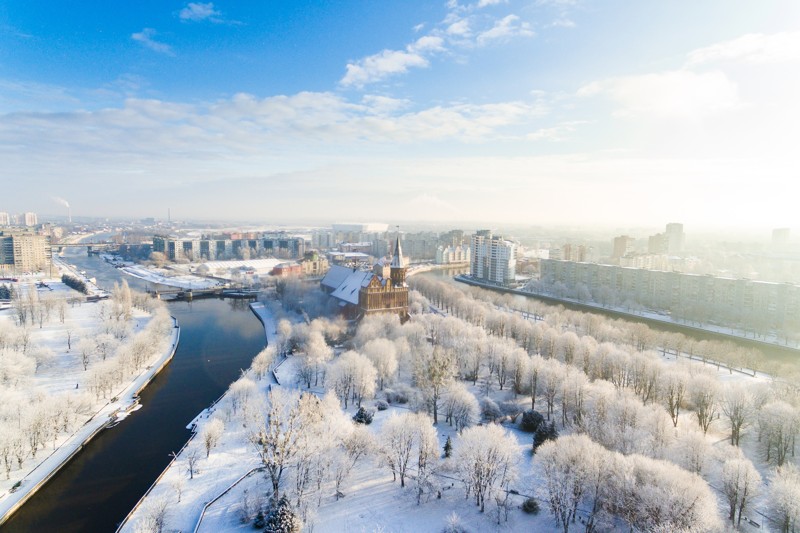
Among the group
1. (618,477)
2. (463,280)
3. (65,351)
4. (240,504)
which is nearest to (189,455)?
(240,504)

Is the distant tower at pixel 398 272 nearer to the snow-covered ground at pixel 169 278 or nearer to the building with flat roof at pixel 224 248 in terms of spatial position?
the snow-covered ground at pixel 169 278

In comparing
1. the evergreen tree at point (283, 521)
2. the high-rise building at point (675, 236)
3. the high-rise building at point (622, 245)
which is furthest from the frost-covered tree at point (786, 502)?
the high-rise building at point (675, 236)

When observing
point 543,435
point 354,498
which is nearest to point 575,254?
point 543,435

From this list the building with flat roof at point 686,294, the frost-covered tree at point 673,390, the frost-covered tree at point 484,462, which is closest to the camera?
the frost-covered tree at point 484,462

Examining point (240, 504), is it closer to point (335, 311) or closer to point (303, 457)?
point (303, 457)

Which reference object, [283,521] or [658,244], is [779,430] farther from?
[658,244]

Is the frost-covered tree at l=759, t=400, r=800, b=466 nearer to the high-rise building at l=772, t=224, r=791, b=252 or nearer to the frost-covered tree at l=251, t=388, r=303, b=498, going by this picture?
the frost-covered tree at l=251, t=388, r=303, b=498
